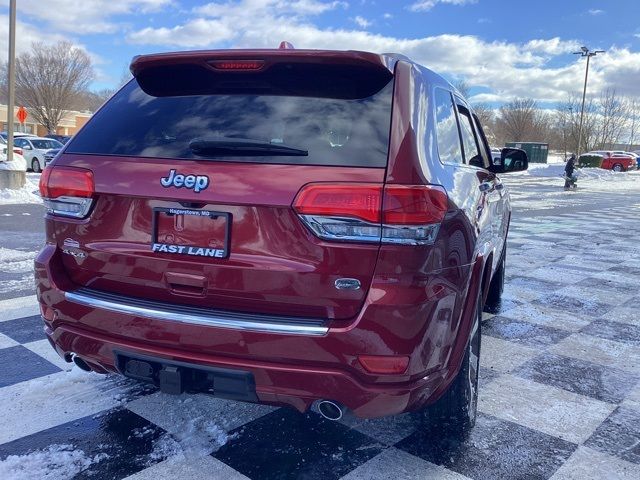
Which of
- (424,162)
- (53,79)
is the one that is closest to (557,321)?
(424,162)

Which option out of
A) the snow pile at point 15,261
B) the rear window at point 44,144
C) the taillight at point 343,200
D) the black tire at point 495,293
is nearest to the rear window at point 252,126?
the taillight at point 343,200

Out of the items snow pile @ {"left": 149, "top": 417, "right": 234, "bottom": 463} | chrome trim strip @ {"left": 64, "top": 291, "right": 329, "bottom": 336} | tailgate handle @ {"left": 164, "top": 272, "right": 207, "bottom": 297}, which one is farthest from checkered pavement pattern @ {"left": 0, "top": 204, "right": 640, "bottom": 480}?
tailgate handle @ {"left": 164, "top": 272, "right": 207, "bottom": 297}

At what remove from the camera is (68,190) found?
8.16 feet

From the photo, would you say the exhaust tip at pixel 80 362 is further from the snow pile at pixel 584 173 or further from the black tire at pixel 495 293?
the snow pile at pixel 584 173

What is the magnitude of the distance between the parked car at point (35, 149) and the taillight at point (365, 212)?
78.1ft

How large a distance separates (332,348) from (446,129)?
1.34 metres

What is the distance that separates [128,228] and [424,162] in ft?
4.01

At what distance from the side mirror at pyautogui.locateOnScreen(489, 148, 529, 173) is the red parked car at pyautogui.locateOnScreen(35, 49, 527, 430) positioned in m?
2.19

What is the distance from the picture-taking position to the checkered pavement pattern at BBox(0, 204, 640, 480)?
2.62m

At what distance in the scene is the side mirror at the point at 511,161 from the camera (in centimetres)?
462

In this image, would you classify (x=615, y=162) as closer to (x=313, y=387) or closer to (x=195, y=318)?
(x=313, y=387)

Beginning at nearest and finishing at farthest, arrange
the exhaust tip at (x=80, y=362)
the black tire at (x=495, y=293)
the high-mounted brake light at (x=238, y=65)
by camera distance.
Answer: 1. the high-mounted brake light at (x=238, y=65)
2. the exhaust tip at (x=80, y=362)
3. the black tire at (x=495, y=293)

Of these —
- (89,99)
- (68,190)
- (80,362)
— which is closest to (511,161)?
(68,190)

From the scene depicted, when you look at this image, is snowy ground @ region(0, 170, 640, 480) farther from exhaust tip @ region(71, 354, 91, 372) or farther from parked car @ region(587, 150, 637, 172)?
parked car @ region(587, 150, 637, 172)
